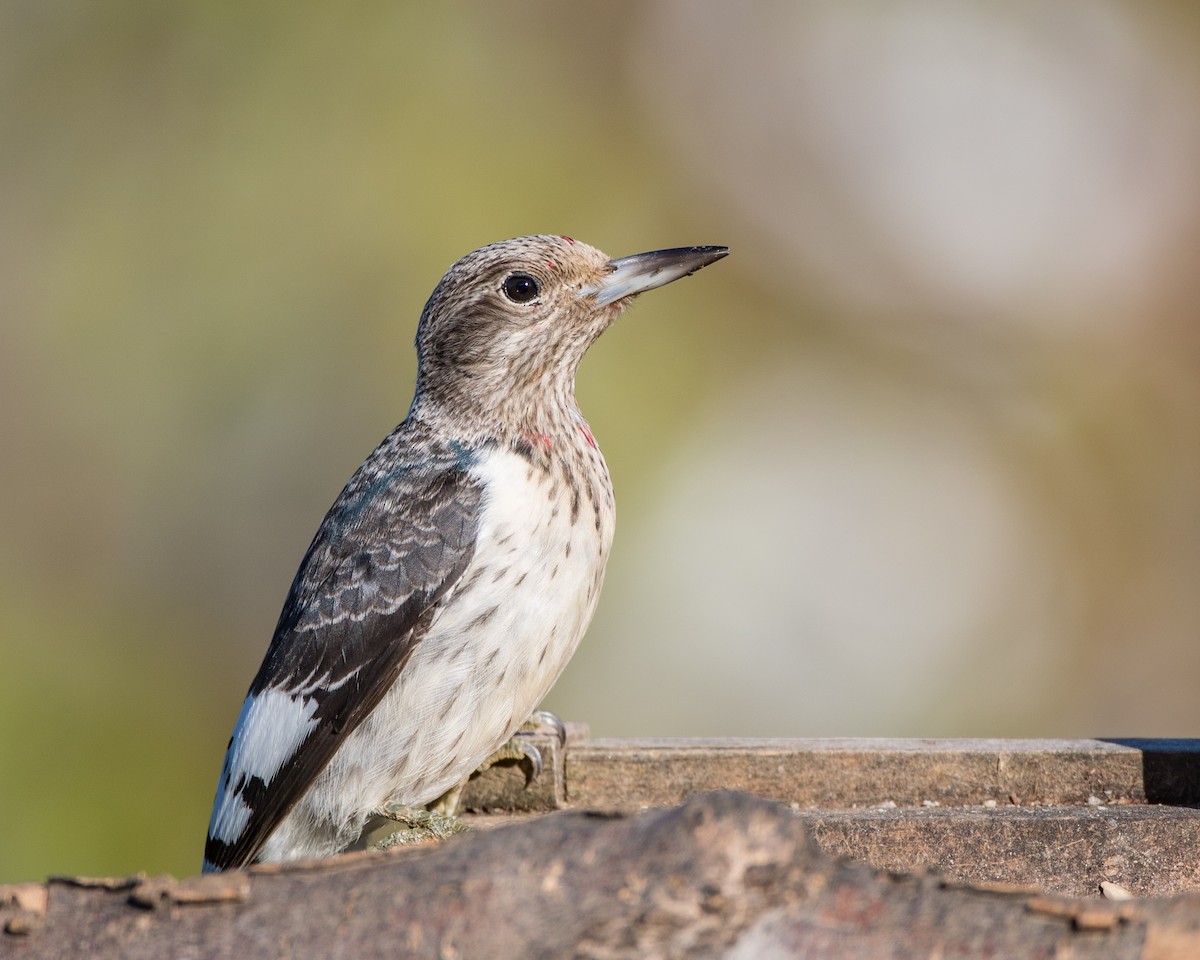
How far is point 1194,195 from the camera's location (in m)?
7.44

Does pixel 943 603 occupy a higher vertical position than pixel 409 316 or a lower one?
lower

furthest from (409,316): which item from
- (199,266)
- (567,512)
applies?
(567,512)

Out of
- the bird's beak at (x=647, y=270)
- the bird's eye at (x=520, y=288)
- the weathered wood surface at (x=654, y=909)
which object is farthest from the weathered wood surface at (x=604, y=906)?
the bird's eye at (x=520, y=288)

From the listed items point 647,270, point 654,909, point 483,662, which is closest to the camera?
point 654,909

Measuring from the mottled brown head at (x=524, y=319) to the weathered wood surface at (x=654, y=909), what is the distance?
214 cm

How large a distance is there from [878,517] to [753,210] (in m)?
1.78

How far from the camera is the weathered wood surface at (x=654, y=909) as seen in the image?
5.96 feet

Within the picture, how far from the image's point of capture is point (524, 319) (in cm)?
399

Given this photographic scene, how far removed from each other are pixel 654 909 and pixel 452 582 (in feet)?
5.96

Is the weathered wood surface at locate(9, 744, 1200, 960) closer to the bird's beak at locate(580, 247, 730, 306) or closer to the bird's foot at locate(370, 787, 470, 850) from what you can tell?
the bird's foot at locate(370, 787, 470, 850)

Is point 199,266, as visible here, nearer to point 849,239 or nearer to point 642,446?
point 642,446

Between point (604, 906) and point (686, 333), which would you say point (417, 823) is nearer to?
point (604, 906)

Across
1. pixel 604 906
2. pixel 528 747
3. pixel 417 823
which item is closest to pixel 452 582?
pixel 528 747

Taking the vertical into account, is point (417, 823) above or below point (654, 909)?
below
